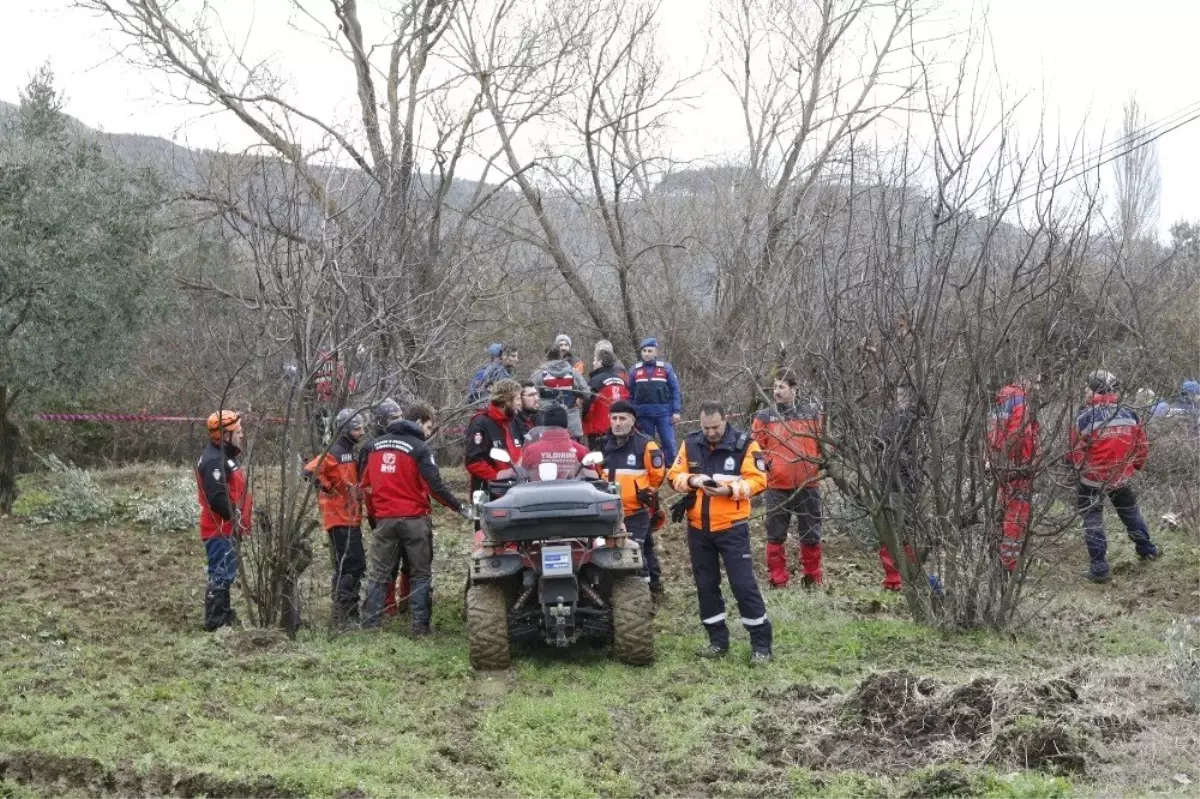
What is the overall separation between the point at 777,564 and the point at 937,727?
14.8ft

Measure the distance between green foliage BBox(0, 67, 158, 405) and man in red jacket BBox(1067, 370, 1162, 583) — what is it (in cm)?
1111

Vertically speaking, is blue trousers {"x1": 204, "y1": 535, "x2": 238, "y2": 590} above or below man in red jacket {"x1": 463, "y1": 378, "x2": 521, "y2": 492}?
below

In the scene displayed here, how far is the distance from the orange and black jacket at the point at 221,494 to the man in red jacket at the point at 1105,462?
18.6 feet

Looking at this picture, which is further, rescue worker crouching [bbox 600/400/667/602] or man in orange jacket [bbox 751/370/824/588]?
man in orange jacket [bbox 751/370/824/588]

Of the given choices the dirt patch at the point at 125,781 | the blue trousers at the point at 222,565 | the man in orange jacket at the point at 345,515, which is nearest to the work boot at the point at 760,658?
the man in orange jacket at the point at 345,515

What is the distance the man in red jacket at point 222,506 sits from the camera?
8.30 metres

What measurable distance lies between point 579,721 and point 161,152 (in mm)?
14697

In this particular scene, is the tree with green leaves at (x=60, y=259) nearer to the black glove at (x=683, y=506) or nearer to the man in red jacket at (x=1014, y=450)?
the black glove at (x=683, y=506)

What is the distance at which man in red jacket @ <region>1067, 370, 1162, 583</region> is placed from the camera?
826 cm

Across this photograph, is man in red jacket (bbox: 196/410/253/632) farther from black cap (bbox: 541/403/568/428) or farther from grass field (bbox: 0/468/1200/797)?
black cap (bbox: 541/403/568/428)

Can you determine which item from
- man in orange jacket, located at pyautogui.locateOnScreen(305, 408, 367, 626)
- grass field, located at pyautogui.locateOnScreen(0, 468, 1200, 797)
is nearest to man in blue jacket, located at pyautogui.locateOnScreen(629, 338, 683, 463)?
grass field, located at pyautogui.locateOnScreen(0, 468, 1200, 797)

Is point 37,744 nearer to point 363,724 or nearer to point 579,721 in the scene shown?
point 363,724

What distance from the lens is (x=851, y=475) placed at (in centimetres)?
948

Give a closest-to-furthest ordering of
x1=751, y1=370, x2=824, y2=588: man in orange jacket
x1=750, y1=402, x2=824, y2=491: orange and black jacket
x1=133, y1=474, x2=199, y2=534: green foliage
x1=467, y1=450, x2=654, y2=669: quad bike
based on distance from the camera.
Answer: x1=467, y1=450, x2=654, y2=669: quad bike → x1=750, y1=402, x2=824, y2=491: orange and black jacket → x1=751, y1=370, x2=824, y2=588: man in orange jacket → x1=133, y1=474, x2=199, y2=534: green foliage
